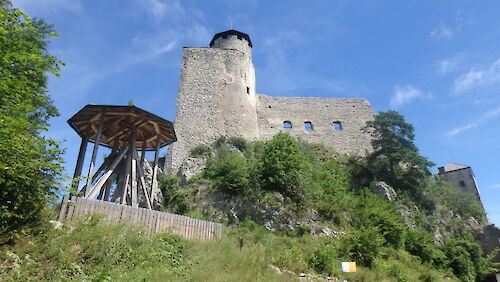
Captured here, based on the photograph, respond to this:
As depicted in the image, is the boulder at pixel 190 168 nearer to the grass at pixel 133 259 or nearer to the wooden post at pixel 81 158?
the wooden post at pixel 81 158

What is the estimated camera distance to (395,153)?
21.2 metres

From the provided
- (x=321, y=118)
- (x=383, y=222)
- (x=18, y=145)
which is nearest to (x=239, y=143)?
(x=383, y=222)

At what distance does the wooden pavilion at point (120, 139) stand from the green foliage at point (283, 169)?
572 cm

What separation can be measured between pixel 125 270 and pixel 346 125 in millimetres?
25409

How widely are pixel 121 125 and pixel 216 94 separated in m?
13.5

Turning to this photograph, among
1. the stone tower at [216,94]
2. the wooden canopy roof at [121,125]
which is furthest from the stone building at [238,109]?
the wooden canopy roof at [121,125]

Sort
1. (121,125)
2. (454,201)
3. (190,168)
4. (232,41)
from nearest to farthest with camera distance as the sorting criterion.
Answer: (121,125)
(190,168)
(454,201)
(232,41)

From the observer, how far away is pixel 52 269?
20.7 ft

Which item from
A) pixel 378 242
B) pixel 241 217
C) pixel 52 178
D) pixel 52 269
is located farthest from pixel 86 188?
pixel 378 242

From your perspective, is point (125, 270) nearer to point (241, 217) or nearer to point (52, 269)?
point (52, 269)

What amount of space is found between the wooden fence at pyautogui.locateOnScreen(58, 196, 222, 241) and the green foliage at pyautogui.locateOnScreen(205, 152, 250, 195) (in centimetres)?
457

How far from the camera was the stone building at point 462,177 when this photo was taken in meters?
32.5

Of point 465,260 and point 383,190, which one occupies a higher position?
point 383,190

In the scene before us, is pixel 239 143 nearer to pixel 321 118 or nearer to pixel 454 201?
pixel 321 118
